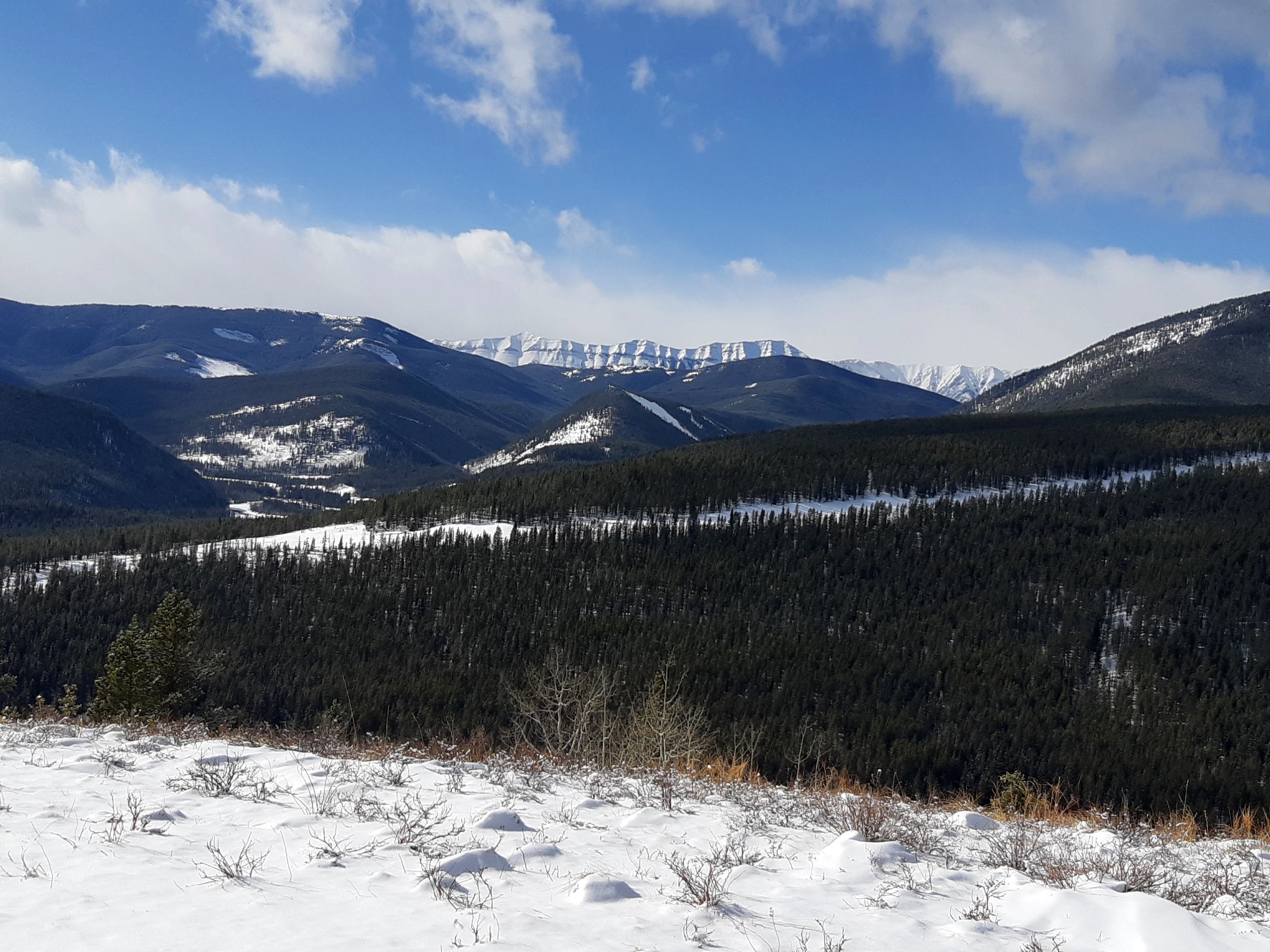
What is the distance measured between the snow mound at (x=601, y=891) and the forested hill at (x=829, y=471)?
128m

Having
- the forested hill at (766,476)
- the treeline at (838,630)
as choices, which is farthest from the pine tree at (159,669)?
the forested hill at (766,476)

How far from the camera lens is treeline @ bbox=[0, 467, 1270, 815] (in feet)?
248

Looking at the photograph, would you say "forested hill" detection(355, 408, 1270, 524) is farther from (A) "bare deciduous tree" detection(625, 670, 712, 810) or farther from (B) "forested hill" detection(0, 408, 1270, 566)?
(A) "bare deciduous tree" detection(625, 670, 712, 810)

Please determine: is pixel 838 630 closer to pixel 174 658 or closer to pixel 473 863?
pixel 174 658

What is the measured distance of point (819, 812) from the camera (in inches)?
604

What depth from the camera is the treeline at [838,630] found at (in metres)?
75.6

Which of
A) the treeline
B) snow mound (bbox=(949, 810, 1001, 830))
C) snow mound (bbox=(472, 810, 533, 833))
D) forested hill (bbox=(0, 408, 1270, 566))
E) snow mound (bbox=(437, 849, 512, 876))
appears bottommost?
the treeline

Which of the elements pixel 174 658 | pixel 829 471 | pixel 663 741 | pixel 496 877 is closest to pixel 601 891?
pixel 496 877

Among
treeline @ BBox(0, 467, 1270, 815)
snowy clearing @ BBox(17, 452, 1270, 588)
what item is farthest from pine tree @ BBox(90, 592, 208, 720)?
snowy clearing @ BBox(17, 452, 1270, 588)

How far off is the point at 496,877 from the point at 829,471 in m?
151

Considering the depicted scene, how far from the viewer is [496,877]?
961 cm

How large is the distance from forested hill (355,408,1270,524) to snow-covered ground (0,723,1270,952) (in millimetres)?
122897

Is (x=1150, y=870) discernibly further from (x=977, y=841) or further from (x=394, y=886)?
(x=394, y=886)

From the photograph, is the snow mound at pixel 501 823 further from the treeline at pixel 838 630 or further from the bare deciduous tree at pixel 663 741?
the treeline at pixel 838 630
